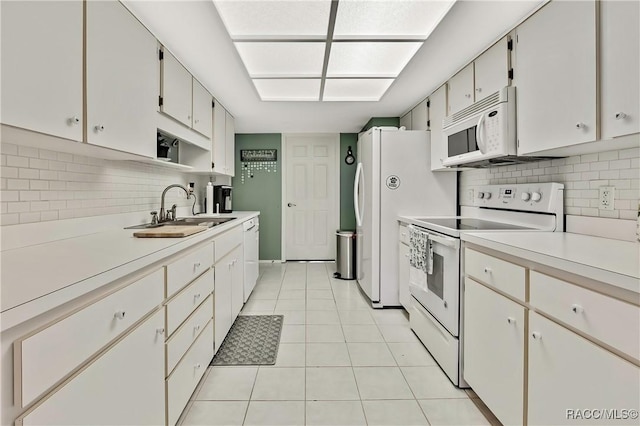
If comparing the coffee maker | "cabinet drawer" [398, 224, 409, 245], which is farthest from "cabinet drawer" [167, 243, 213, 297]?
the coffee maker

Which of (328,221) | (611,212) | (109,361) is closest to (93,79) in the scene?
(109,361)

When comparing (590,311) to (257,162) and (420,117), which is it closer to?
(420,117)

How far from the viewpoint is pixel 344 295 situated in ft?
12.2

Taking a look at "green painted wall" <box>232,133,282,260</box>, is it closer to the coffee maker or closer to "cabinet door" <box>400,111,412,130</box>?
the coffee maker

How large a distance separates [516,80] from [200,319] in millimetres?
2358

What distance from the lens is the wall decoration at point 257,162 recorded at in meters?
5.34

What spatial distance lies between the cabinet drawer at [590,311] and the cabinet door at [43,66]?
76.2 inches

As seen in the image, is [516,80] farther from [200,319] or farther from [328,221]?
[328,221]

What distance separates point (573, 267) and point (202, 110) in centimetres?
290

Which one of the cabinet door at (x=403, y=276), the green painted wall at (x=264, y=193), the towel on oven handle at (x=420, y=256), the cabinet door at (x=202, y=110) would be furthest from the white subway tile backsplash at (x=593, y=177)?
the green painted wall at (x=264, y=193)

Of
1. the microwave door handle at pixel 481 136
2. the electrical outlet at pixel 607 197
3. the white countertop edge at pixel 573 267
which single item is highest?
the microwave door handle at pixel 481 136

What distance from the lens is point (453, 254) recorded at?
1948 millimetres

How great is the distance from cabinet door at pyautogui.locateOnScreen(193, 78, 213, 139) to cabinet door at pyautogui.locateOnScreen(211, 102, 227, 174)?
0.59ft

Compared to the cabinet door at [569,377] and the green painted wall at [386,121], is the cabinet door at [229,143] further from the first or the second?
the cabinet door at [569,377]
